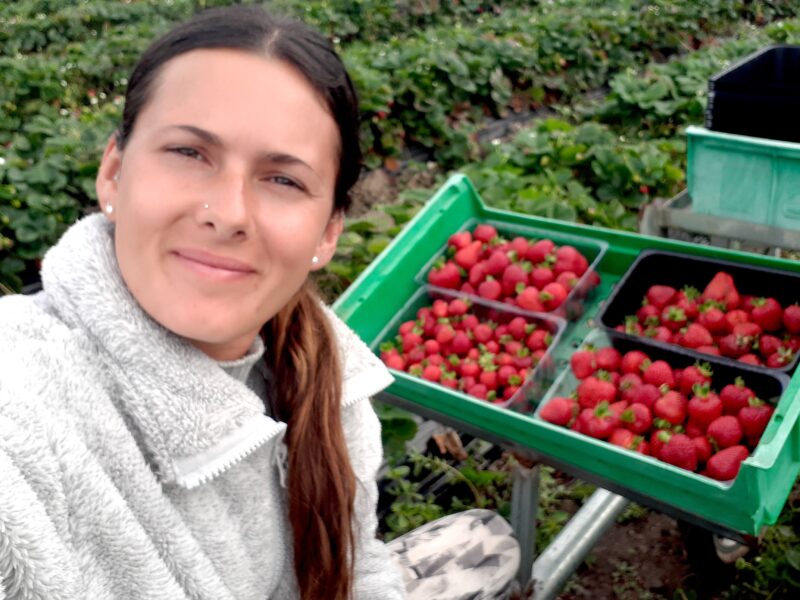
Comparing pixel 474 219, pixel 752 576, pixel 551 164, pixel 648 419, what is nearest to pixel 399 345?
pixel 474 219

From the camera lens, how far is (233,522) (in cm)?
124

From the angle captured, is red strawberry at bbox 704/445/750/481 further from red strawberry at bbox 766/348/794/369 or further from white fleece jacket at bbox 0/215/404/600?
white fleece jacket at bbox 0/215/404/600

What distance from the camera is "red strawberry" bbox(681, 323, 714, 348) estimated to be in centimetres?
201

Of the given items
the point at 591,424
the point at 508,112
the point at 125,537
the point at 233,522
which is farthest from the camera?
the point at 508,112

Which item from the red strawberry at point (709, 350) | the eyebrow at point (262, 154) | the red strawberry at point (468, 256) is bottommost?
the red strawberry at point (709, 350)

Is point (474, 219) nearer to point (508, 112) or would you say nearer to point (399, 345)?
point (399, 345)

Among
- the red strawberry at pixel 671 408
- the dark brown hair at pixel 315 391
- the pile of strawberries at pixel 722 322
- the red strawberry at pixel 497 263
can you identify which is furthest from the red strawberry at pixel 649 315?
the dark brown hair at pixel 315 391

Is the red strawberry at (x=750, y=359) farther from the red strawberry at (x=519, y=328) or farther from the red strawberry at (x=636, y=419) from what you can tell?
the red strawberry at (x=519, y=328)

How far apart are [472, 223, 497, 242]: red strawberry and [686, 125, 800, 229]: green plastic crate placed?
23.4 inches

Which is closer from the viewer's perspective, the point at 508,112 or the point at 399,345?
the point at 399,345

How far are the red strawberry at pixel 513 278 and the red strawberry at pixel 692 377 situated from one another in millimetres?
548

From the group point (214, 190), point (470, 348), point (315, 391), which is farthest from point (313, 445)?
→ point (470, 348)

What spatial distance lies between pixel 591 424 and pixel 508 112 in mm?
4467

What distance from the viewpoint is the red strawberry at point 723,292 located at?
2.07 m
